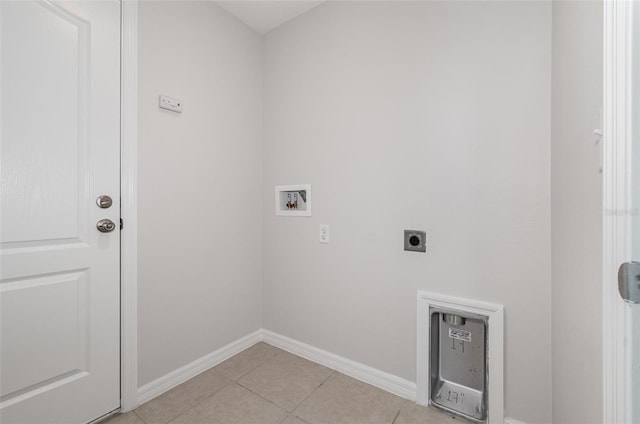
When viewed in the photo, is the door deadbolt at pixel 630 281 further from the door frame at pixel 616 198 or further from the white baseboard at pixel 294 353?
the white baseboard at pixel 294 353

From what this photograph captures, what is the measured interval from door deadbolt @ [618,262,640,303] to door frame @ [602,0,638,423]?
0.01 m

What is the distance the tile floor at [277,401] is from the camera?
1389 mm

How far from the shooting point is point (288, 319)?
208 centimetres

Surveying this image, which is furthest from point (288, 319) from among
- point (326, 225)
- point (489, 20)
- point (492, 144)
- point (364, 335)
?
point (489, 20)

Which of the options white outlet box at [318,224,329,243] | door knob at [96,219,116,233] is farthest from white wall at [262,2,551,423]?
door knob at [96,219,116,233]

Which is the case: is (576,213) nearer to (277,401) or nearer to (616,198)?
(616,198)

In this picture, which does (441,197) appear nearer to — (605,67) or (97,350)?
(605,67)

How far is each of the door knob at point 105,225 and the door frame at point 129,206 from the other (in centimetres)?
6

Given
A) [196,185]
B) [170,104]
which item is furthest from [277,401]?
[170,104]

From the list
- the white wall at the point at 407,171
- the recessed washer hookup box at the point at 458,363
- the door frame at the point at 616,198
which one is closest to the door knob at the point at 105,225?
the white wall at the point at 407,171

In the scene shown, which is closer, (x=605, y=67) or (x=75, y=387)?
(x=605, y=67)

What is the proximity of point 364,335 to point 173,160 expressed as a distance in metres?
1.62

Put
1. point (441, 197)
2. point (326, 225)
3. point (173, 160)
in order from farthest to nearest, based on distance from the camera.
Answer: point (326, 225), point (173, 160), point (441, 197)

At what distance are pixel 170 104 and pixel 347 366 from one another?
6.53 ft
